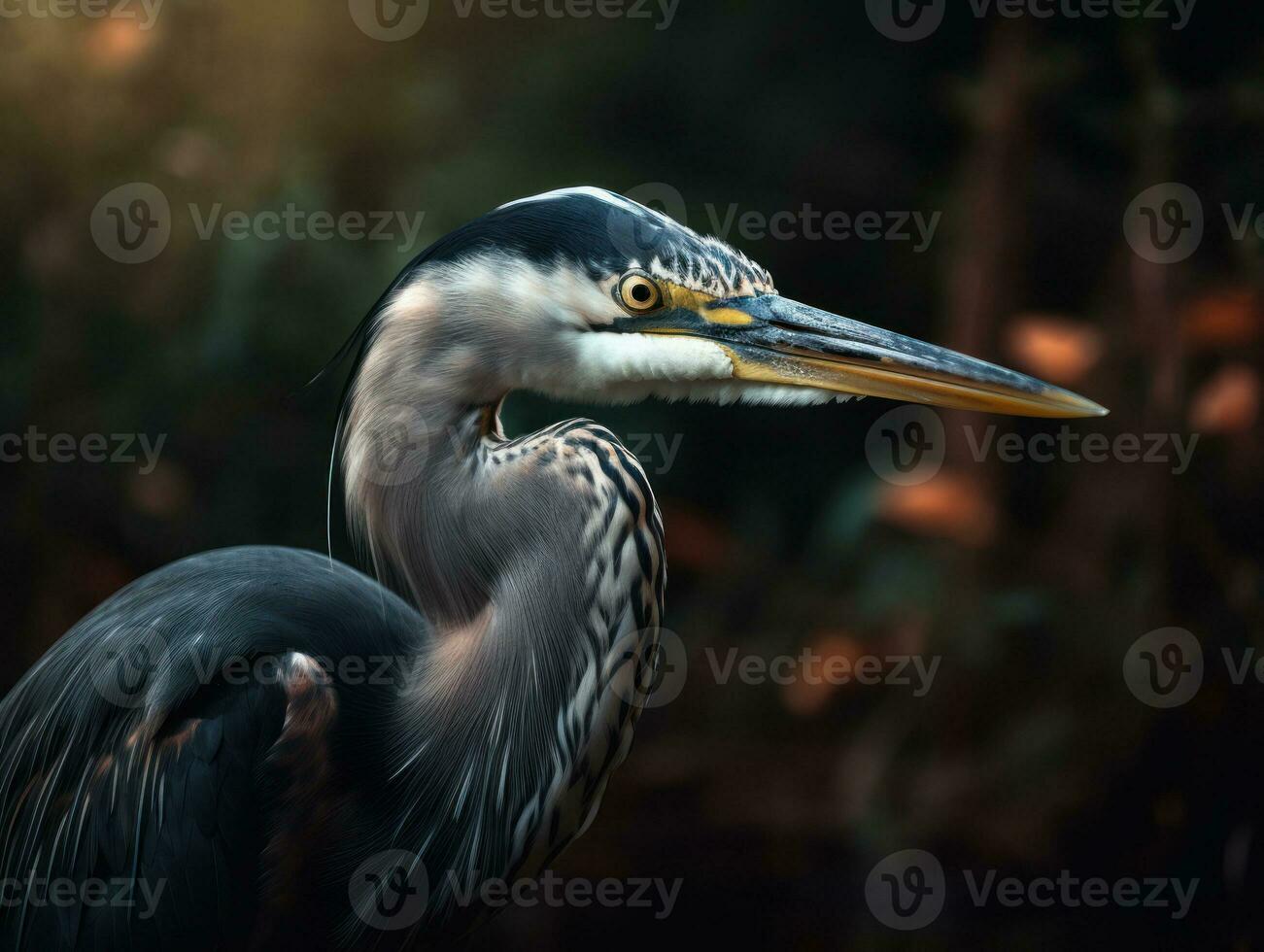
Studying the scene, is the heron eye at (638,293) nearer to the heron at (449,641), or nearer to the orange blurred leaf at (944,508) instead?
the heron at (449,641)

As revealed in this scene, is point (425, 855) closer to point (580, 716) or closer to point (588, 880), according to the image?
point (580, 716)

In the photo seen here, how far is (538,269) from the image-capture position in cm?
164

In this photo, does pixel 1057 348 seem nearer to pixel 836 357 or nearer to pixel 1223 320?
pixel 1223 320

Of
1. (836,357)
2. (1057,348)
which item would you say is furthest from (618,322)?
(1057,348)

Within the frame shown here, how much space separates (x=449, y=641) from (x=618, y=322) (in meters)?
0.48

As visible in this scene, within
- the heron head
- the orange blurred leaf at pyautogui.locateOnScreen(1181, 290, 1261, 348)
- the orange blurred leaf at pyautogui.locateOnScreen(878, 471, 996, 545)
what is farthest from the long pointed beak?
the orange blurred leaf at pyautogui.locateOnScreen(1181, 290, 1261, 348)

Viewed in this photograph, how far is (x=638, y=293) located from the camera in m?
1.65

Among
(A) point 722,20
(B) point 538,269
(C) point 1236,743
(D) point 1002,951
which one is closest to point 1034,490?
(C) point 1236,743

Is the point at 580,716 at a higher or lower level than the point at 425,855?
higher

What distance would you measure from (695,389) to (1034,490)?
183cm

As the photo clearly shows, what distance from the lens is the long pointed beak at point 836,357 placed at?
Answer: 1.69 metres

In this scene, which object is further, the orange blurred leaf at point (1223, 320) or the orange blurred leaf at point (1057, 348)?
the orange blurred leaf at point (1057, 348)

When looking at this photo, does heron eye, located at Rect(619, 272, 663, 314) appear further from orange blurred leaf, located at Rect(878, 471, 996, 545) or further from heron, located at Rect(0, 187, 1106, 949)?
orange blurred leaf, located at Rect(878, 471, 996, 545)

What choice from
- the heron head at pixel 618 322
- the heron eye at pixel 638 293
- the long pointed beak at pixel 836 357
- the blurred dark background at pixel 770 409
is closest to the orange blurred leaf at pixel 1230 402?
the blurred dark background at pixel 770 409
